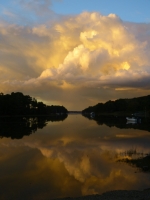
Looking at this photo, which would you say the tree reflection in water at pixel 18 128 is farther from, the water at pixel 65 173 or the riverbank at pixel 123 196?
the riverbank at pixel 123 196

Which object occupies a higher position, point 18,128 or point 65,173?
point 18,128

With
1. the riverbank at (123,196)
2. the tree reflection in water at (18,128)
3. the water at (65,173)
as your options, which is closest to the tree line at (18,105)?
the tree reflection in water at (18,128)

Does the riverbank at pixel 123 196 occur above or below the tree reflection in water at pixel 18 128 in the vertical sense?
below

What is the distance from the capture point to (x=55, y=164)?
2150cm

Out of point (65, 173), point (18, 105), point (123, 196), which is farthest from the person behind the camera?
point (18, 105)

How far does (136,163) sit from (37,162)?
24.9 ft

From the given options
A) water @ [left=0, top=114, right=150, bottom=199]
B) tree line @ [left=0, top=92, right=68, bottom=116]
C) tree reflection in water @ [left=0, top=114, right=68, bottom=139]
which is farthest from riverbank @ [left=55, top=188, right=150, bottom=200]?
tree line @ [left=0, top=92, right=68, bottom=116]

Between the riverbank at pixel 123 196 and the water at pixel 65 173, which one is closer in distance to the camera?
the riverbank at pixel 123 196

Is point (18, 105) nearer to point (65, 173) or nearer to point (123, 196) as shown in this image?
point (65, 173)

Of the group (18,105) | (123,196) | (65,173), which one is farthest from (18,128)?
(18,105)

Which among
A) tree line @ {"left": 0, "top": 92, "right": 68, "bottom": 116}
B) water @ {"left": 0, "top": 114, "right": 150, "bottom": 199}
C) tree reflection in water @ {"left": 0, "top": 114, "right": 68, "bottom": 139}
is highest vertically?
tree line @ {"left": 0, "top": 92, "right": 68, "bottom": 116}

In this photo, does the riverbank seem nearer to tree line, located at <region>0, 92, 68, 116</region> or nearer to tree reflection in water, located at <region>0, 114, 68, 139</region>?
tree reflection in water, located at <region>0, 114, 68, 139</region>

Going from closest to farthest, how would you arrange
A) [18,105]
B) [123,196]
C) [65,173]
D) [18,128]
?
[123,196], [65,173], [18,128], [18,105]

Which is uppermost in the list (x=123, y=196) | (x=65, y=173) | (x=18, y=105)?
(x=18, y=105)
